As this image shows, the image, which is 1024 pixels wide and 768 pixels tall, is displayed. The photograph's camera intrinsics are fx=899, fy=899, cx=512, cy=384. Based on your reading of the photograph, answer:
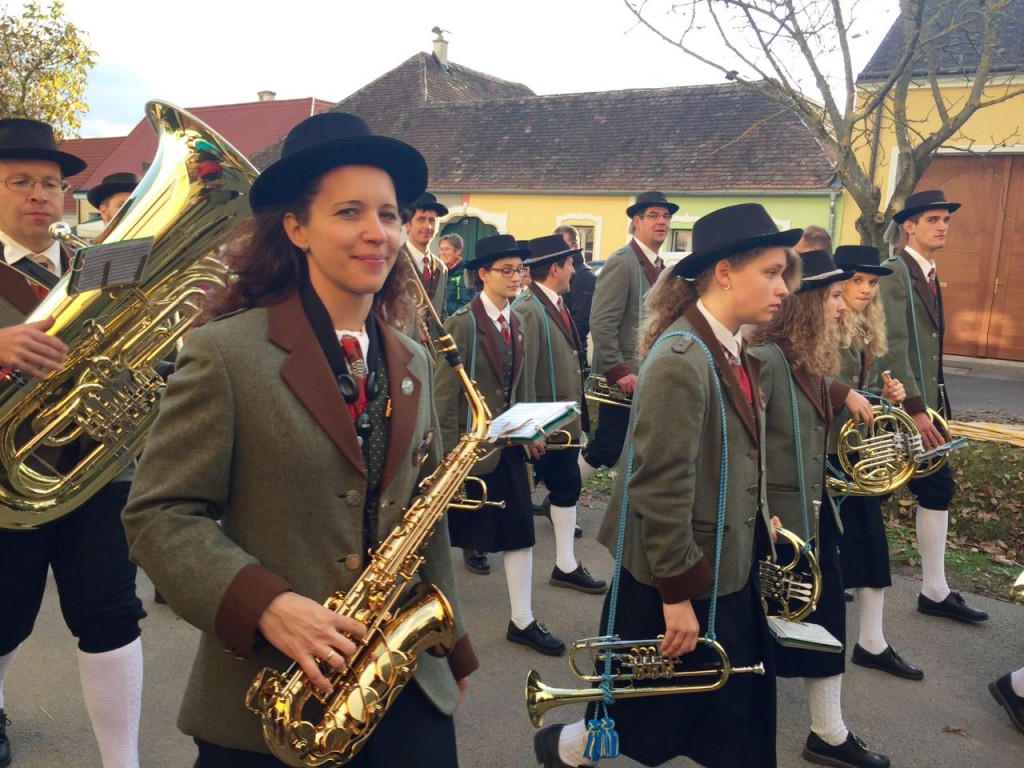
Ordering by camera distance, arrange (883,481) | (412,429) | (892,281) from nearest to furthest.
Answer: (412,429) → (883,481) → (892,281)

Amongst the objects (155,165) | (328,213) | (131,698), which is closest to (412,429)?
(328,213)

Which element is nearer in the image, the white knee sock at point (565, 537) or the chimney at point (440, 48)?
the white knee sock at point (565, 537)

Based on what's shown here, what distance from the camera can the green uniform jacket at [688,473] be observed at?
2.82 m

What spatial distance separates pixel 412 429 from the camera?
7.09 feet

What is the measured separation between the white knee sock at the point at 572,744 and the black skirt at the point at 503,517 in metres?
1.83

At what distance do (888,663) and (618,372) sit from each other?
2.55 m

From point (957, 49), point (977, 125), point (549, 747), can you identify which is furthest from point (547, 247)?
point (977, 125)

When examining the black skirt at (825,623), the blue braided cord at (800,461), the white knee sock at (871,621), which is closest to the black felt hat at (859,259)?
the blue braided cord at (800,461)

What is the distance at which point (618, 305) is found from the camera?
6.40m

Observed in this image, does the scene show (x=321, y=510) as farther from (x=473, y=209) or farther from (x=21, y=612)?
(x=473, y=209)

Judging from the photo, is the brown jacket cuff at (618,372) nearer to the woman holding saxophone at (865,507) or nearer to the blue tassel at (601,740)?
the woman holding saxophone at (865,507)

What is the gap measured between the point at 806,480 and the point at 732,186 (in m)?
16.8

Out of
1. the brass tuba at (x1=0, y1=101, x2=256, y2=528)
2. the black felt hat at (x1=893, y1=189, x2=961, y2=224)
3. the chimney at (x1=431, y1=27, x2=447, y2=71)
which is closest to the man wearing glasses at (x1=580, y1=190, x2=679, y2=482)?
the black felt hat at (x1=893, y1=189, x2=961, y2=224)

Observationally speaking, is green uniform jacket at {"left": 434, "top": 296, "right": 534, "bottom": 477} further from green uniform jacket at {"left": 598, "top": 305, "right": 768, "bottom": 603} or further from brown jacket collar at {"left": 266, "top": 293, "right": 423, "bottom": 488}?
brown jacket collar at {"left": 266, "top": 293, "right": 423, "bottom": 488}
